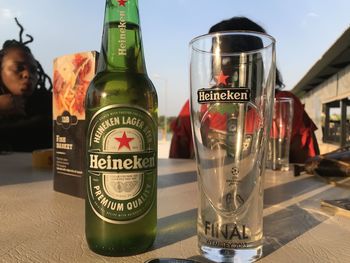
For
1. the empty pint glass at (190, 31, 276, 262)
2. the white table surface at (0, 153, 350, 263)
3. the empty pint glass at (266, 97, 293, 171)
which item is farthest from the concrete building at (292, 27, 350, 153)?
the empty pint glass at (190, 31, 276, 262)

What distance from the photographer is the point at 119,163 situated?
1.04ft

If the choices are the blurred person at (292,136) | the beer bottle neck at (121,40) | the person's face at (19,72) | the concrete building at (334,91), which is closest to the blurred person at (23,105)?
the person's face at (19,72)

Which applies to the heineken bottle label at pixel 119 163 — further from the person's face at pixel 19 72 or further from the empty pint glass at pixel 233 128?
the person's face at pixel 19 72

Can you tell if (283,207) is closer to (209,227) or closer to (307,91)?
(209,227)

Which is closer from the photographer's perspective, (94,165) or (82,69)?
(94,165)

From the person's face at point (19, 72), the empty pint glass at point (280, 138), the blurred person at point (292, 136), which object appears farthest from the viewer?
the blurred person at point (292, 136)

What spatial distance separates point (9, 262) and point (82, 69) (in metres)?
0.33

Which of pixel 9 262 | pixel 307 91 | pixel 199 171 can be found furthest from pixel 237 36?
pixel 307 91

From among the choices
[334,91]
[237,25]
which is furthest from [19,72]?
[334,91]

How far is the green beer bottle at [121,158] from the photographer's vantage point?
0.32 m

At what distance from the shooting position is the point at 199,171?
1.15 feet

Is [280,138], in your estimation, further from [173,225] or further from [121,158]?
[121,158]

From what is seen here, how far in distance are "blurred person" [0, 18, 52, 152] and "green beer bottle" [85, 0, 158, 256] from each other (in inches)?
46.7

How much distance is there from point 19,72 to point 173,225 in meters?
1.25
